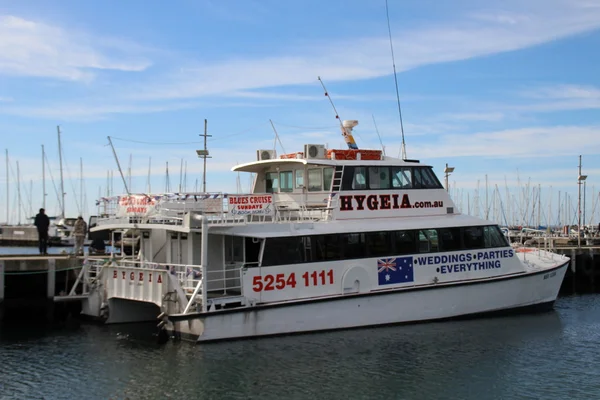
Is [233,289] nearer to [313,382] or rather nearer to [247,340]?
[247,340]

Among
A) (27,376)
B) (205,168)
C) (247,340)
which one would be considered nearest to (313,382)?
(247,340)

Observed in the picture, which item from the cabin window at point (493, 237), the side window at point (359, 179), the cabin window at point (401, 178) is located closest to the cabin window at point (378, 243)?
the side window at point (359, 179)

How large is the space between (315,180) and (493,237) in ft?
17.7

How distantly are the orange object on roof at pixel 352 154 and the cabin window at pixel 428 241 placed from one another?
2493 mm

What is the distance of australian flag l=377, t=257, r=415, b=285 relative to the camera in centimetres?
1738

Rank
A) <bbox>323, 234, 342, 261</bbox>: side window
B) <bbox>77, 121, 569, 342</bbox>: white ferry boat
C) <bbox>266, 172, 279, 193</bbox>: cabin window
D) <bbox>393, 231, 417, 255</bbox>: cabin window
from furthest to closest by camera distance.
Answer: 1. <bbox>266, 172, 279, 193</bbox>: cabin window
2. <bbox>393, 231, 417, 255</bbox>: cabin window
3. <bbox>323, 234, 342, 261</bbox>: side window
4. <bbox>77, 121, 569, 342</bbox>: white ferry boat

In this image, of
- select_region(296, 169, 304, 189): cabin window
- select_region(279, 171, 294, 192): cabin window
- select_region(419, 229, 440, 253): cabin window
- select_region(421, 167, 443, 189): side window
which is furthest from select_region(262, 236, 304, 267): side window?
select_region(421, 167, 443, 189): side window

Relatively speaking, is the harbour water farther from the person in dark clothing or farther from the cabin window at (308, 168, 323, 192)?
the person in dark clothing

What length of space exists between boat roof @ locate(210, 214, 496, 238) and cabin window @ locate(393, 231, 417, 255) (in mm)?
160

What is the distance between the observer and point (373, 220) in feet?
59.2

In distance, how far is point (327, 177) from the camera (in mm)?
A: 18203

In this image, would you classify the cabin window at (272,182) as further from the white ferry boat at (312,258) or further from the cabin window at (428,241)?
the cabin window at (428,241)

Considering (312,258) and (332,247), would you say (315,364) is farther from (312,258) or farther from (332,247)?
(332,247)

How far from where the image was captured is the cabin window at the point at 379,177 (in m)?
18.3
